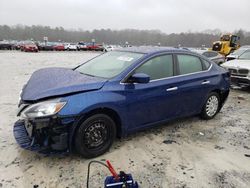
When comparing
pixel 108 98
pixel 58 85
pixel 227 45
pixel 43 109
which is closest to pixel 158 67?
pixel 108 98

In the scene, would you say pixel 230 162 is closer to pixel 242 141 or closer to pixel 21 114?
pixel 242 141

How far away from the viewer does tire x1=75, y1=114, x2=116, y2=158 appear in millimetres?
3207

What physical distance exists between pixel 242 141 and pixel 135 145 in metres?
2.00

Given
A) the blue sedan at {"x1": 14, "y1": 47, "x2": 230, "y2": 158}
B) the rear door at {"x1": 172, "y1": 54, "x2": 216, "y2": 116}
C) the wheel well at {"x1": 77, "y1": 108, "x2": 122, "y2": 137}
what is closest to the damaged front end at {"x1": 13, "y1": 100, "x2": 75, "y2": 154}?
the blue sedan at {"x1": 14, "y1": 47, "x2": 230, "y2": 158}

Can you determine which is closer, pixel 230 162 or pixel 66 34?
pixel 230 162

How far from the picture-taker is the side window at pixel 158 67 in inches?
154

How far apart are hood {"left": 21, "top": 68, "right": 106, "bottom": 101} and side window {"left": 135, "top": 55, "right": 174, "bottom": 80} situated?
2.60 feet

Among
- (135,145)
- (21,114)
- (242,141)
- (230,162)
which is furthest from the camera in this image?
(242,141)

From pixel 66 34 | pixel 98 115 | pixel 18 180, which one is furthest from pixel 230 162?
pixel 66 34

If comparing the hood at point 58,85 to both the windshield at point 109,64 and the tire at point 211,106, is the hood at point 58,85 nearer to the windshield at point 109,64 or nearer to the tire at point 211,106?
the windshield at point 109,64

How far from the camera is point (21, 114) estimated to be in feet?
10.1

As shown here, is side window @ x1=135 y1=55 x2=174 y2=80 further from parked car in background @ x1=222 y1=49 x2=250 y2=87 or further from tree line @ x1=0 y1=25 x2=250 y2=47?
tree line @ x1=0 y1=25 x2=250 y2=47

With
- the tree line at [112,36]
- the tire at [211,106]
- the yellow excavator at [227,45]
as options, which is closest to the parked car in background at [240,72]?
the tire at [211,106]

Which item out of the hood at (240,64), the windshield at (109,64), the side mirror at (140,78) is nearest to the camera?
the side mirror at (140,78)
